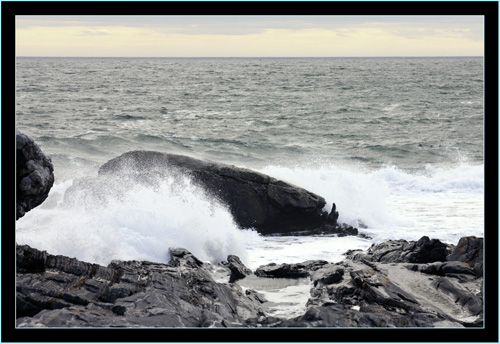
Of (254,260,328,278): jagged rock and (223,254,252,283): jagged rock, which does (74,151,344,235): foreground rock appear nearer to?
(223,254,252,283): jagged rock

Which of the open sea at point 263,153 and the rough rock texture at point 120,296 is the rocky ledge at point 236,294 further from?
the open sea at point 263,153

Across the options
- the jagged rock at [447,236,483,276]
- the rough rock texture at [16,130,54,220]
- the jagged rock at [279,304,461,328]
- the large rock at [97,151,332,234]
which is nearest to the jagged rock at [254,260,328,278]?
the jagged rock at [447,236,483,276]

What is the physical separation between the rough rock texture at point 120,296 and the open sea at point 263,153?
1.18 metres

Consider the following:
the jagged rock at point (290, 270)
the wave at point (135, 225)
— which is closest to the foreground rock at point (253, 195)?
the wave at point (135, 225)

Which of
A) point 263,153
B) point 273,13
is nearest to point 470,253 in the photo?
point 273,13

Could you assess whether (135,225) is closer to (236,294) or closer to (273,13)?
(236,294)

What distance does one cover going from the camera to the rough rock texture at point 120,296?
18.3 feet

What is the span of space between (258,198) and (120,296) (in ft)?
23.6

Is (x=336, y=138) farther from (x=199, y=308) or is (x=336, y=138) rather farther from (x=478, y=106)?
(x=199, y=308)

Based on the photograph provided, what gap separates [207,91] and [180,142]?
69.0 feet

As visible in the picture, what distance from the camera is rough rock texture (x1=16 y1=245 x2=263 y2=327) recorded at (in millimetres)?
5570

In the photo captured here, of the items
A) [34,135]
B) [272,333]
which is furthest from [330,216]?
[34,135]

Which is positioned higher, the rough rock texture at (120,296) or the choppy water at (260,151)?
the choppy water at (260,151)

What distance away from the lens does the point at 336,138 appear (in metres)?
28.4
